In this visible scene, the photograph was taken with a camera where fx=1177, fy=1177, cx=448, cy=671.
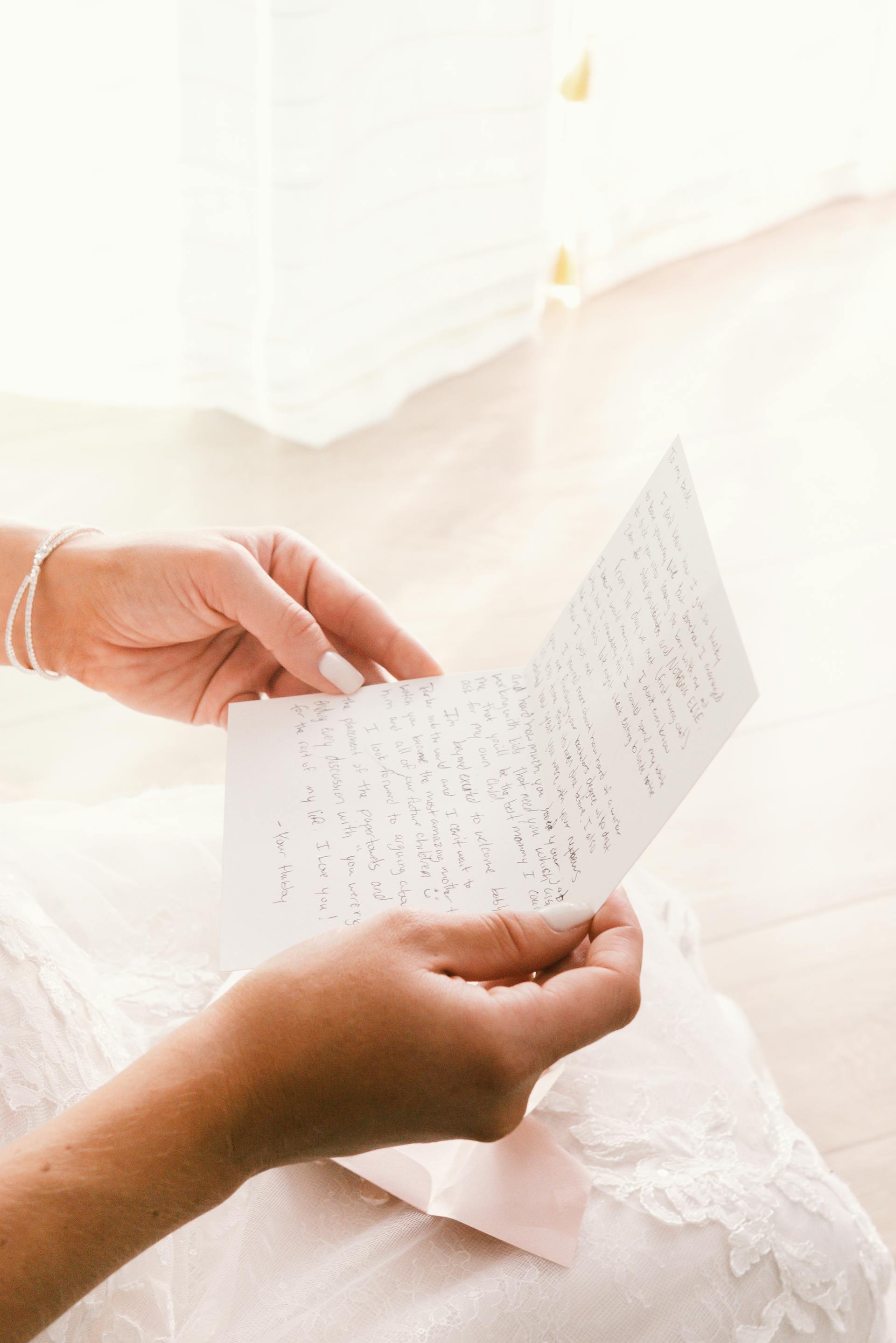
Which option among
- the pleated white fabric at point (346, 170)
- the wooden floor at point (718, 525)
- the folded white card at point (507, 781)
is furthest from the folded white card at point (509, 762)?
the pleated white fabric at point (346, 170)

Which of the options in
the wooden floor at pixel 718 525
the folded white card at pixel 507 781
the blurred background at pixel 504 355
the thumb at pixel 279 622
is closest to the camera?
the folded white card at pixel 507 781

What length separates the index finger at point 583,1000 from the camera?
1.70 ft

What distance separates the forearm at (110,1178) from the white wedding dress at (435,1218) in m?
0.05

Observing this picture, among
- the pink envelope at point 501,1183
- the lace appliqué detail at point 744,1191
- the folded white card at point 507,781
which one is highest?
the folded white card at point 507,781

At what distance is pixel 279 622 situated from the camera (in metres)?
0.73

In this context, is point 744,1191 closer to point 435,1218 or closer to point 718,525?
point 435,1218

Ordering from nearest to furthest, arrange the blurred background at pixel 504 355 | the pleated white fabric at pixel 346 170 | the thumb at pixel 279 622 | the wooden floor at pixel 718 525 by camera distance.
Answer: the thumb at pixel 279 622, the wooden floor at pixel 718 525, the blurred background at pixel 504 355, the pleated white fabric at pixel 346 170

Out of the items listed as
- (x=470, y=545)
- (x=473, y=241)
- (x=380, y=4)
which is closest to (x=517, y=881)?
(x=470, y=545)

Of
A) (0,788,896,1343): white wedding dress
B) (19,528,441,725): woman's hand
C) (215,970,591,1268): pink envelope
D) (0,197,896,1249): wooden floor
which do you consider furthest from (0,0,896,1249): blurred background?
(215,970,591,1268): pink envelope

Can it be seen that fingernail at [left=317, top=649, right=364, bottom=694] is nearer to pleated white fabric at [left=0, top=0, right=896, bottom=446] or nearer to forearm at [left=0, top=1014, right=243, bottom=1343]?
forearm at [left=0, top=1014, right=243, bottom=1343]

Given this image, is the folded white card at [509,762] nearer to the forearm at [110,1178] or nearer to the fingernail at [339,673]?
the fingernail at [339,673]

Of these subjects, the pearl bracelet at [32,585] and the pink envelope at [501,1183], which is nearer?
the pink envelope at [501,1183]

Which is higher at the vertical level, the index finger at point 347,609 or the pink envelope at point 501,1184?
the index finger at point 347,609

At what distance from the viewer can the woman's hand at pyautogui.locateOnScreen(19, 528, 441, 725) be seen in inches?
29.3
